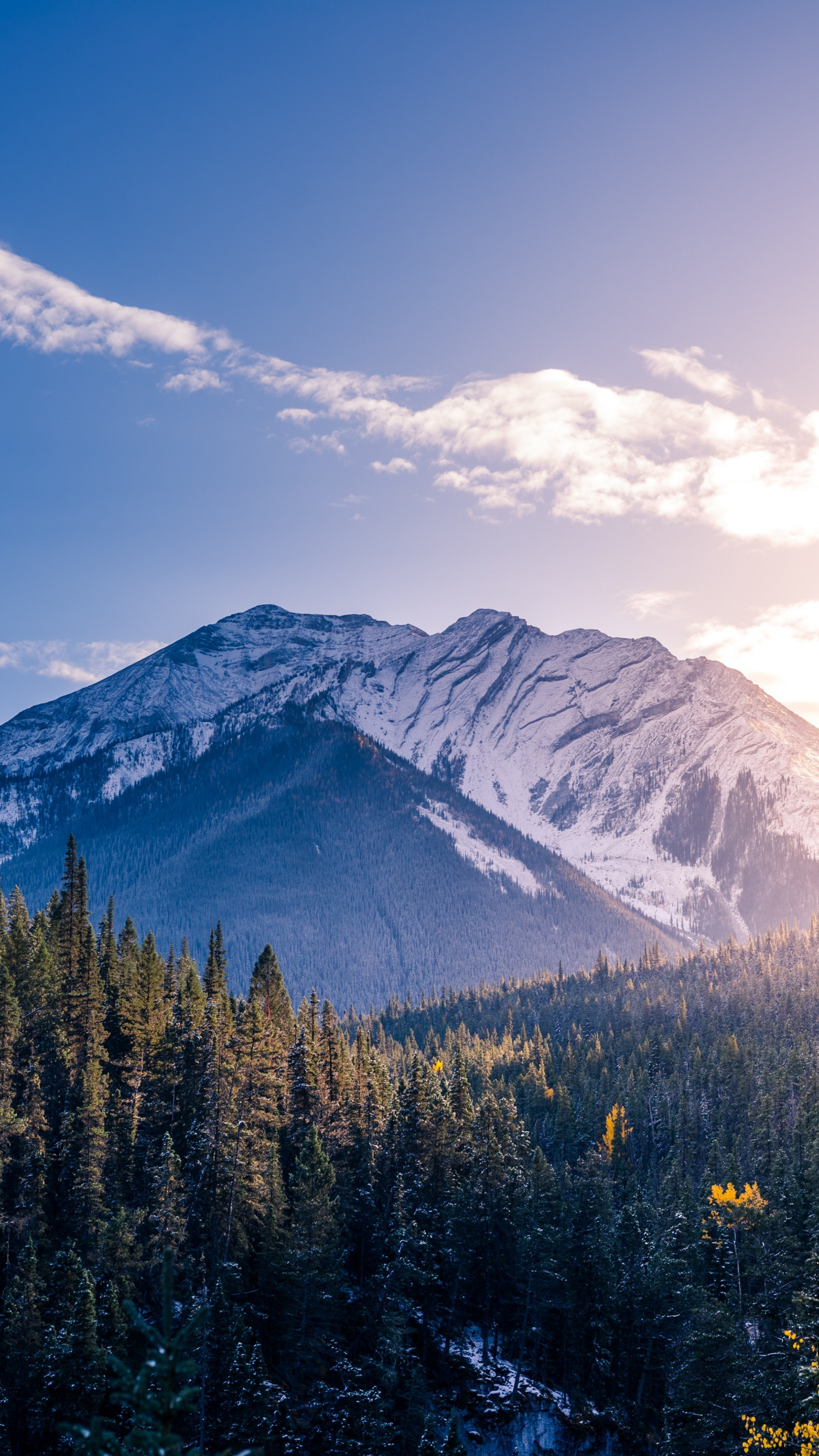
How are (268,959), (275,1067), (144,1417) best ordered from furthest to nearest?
(268,959)
(275,1067)
(144,1417)

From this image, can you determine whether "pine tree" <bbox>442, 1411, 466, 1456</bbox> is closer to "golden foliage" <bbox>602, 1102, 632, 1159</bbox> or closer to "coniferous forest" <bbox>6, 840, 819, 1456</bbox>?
"coniferous forest" <bbox>6, 840, 819, 1456</bbox>

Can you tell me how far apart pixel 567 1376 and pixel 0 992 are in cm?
4623

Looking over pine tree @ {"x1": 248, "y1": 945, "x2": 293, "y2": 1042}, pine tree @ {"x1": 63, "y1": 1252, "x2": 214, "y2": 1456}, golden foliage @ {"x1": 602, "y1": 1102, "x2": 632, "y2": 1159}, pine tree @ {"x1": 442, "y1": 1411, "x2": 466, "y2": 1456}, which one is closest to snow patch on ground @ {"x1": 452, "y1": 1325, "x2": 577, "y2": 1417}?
pine tree @ {"x1": 442, "y1": 1411, "x2": 466, "y2": 1456}

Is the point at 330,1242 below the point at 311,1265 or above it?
above

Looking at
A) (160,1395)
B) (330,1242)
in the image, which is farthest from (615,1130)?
(160,1395)

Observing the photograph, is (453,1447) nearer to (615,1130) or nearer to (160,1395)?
(160,1395)

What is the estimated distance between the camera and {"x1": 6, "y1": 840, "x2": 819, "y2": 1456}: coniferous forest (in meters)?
46.2

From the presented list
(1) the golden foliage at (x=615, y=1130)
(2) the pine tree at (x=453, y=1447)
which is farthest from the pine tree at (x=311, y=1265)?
(1) the golden foliage at (x=615, y=1130)

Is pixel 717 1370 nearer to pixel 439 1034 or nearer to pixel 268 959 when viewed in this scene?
pixel 268 959

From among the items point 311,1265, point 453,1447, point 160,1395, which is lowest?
point 453,1447

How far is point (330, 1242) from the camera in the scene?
55.8 metres

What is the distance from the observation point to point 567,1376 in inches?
2650

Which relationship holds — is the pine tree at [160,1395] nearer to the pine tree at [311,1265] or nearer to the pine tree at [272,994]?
the pine tree at [311,1265]

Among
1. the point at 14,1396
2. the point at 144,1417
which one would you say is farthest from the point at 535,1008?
the point at 144,1417
